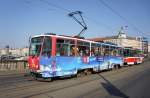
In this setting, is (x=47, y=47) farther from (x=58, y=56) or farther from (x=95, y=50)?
(x=95, y=50)

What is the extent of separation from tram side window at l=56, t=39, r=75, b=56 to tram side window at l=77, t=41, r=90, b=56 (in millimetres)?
1172

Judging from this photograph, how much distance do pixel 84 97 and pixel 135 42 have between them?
138 meters

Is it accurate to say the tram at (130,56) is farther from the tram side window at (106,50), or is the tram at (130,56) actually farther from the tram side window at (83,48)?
the tram side window at (83,48)

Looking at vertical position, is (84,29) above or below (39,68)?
above

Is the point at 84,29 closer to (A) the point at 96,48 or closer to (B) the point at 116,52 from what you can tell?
(A) the point at 96,48

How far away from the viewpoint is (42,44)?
638 inches

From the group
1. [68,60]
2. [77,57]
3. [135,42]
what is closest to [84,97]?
[68,60]

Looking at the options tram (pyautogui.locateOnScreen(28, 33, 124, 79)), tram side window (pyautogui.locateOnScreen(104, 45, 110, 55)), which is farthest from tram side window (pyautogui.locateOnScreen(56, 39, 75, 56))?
tram side window (pyautogui.locateOnScreen(104, 45, 110, 55))

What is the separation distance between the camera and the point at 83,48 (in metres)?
20.2

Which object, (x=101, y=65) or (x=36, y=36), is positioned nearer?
(x=36, y=36)

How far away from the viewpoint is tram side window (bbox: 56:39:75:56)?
16.4 m

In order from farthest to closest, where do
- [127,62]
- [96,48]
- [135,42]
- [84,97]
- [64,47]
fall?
[135,42] → [127,62] → [96,48] → [64,47] → [84,97]

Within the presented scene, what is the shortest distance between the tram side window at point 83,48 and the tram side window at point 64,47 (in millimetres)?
1172

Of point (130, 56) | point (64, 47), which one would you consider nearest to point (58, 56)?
point (64, 47)
